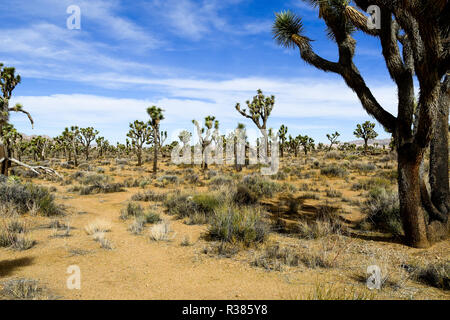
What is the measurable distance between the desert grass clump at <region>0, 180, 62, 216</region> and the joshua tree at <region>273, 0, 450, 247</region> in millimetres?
9991

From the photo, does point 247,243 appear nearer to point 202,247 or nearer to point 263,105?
point 202,247

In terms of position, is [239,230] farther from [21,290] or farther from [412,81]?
[412,81]

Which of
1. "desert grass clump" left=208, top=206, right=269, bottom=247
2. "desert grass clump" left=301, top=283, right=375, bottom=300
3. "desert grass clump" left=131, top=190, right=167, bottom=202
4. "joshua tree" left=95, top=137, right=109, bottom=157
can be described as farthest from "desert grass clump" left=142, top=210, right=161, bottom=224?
"joshua tree" left=95, top=137, right=109, bottom=157

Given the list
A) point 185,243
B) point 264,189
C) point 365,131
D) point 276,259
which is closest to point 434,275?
point 276,259

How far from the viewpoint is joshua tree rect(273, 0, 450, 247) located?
4.62 metres

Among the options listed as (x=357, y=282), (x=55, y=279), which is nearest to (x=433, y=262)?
(x=357, y=282)

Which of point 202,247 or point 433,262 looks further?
point 202,247

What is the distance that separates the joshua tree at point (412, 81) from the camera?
462 centimetres

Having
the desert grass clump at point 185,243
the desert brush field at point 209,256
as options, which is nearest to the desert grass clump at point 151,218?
the desert brush field at point 209,256

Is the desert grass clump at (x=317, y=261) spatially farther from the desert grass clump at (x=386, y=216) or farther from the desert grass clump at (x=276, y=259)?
the desert grass clump at (x=386, y=216)

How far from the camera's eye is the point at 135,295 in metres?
3.76

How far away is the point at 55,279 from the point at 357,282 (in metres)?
5.11

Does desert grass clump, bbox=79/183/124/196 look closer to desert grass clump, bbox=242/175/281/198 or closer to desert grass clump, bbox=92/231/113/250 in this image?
desert grass clump, bbox=242/175/281/198

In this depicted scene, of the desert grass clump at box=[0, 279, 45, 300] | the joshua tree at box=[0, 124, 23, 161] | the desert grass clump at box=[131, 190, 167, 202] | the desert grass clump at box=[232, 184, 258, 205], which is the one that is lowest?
the desert grass clump at box=[0, 279, 45, 300]
